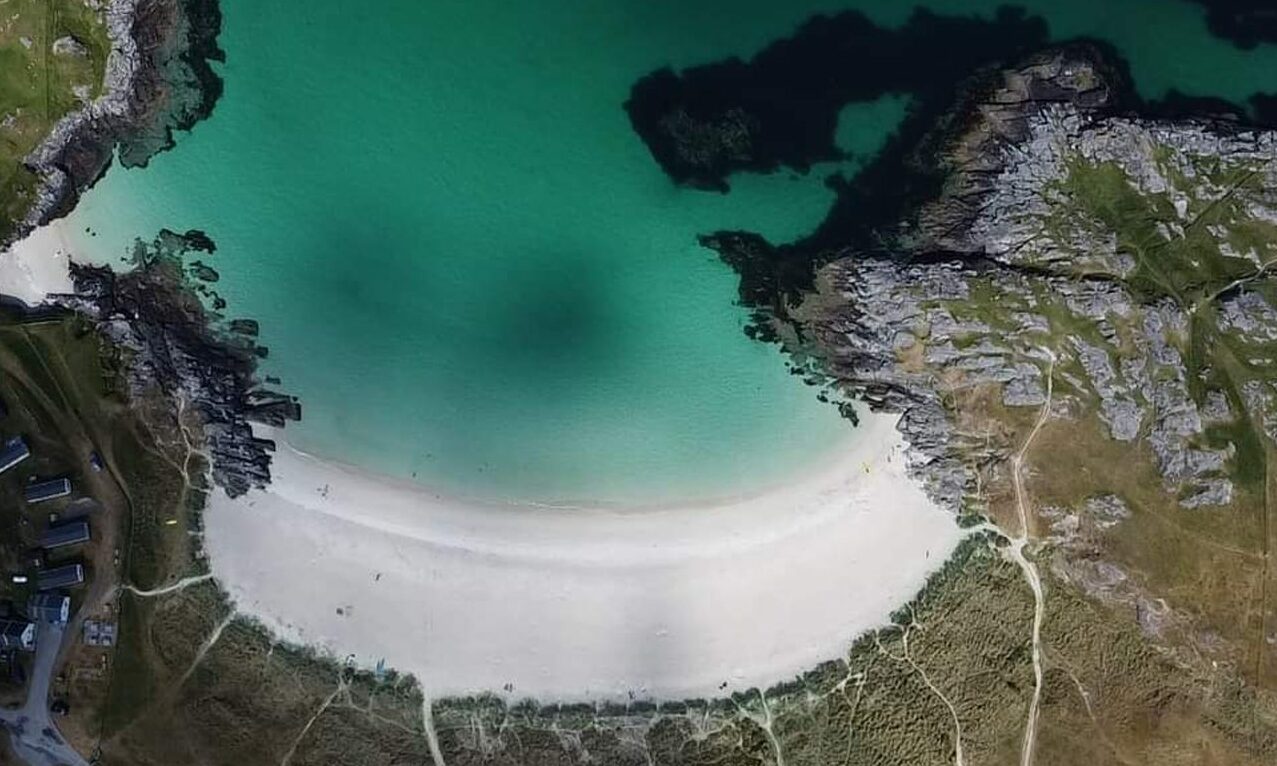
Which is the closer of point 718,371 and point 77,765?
point 77,765

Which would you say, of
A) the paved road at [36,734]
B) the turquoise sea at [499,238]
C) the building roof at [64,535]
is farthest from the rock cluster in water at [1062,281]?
the paved road at [36,734]

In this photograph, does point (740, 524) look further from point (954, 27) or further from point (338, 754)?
point (954, 27)

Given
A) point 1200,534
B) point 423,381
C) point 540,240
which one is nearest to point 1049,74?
point 1200,534

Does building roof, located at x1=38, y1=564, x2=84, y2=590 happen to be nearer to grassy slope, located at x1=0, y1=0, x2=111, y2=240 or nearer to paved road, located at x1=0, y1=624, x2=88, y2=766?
paved road, located at x1=0, y1=624, x2=88, y2=766

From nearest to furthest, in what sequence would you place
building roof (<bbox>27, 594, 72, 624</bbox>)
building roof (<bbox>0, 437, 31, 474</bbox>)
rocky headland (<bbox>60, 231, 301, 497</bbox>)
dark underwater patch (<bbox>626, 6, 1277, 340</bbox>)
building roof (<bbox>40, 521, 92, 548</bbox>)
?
building roof (<bbox>27, 594, 72, 624</bbox>) → building roof (<bbox>40, 521, 92, 548</bbox>) → building roof (<bbox>0, 437, 31, 474</bbox>) → rocky headland (<bbox>60, 231, 301, 497</bbox>) → dark underwater patch (<bbox>626, 6, 1277, 340</bbox>)

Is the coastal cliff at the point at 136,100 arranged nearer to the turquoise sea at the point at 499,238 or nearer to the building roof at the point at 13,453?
the turquoise sea at the point at 499,238

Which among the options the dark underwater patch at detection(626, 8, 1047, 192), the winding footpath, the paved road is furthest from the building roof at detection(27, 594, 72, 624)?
the winding footpath

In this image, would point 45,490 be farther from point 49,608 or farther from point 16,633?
point 16,633
